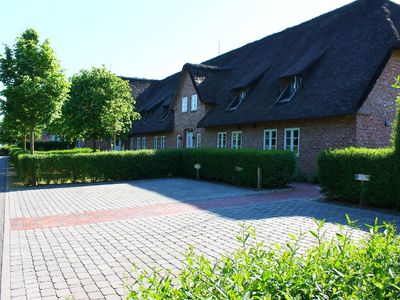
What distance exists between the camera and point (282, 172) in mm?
14633

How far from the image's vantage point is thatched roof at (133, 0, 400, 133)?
15680mm

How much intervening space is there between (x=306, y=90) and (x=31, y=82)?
1410 centimetres

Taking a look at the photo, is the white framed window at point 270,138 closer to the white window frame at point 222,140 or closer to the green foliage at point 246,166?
the green foliage at point 246,166

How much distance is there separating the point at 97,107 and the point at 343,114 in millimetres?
16572

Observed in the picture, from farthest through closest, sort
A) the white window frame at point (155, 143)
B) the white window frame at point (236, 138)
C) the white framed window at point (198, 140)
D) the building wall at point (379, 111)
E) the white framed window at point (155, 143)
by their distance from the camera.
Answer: the white framed window at point (155, 143) < the white window frame at point (155, 143) < the white framed window at point (198, 140) < the white window frame at point (236, 138) < the building wall at point (379, 111)

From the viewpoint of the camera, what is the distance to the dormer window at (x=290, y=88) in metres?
19.0

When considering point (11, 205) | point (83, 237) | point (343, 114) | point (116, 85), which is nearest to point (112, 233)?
point (83, 237)

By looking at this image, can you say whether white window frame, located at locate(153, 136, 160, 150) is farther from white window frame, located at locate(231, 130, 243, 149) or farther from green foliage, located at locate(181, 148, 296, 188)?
green foliage, located at locate(181, 148, 296, 188)

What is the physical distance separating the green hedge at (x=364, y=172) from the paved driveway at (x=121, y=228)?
771 millimetres

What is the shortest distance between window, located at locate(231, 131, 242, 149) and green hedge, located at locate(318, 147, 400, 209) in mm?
10254

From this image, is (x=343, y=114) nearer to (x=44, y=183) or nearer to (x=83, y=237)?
(x=83, y=237)

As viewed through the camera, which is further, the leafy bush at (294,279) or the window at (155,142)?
the window at (155,142)

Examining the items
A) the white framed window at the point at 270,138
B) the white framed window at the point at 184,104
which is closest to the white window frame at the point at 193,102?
the white framed window at the point at 184,104

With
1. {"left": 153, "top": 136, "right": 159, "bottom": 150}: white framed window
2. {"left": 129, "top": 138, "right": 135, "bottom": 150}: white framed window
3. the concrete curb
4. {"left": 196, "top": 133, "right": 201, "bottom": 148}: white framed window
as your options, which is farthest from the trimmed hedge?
{"left": 129, "top": 138, "right": 135, "bottom": 150}: white framed window
